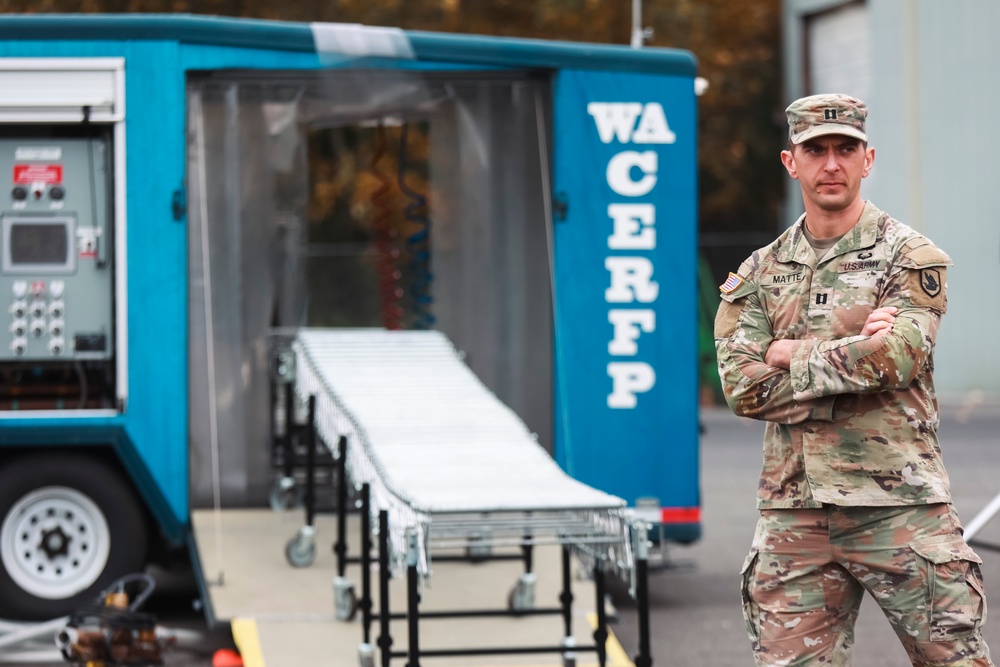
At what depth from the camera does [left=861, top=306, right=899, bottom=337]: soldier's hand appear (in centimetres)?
385

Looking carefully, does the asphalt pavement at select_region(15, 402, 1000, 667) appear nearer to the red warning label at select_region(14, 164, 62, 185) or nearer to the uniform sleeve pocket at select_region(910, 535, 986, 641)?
the red warning label at select_region(14, 164, 62, 185)

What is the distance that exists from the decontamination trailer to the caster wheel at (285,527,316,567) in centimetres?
75

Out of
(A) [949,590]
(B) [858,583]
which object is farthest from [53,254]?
(A) [949,590]

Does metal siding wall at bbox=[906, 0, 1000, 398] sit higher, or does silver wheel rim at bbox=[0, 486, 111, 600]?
metal siding wall at bbox=[906, 0, 1000, 398]

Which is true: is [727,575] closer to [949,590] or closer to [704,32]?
[949,590]

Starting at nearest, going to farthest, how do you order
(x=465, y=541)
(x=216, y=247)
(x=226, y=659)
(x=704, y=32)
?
(x=465, y=541)
(x=226, y=659)
(x=216, y=247)
(x=704, y=32)

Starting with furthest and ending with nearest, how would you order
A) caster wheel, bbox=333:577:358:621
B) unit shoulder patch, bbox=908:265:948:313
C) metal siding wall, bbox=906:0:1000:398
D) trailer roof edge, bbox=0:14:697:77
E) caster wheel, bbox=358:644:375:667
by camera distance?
metal siding wall, bbox=906:0:1000:398 → trailer roof edge, bbox=0:14:697:77 → caster wheel, bbox=333:577:358:621 → caster wheel, bbox=358:644:375:667 → unit shoulder patch, bbox=908:265:948:313

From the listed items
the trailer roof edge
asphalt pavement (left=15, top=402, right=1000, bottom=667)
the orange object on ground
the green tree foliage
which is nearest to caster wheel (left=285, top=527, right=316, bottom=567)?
asphalt pavement (left=15, top=402, right=1000, bottom=667)

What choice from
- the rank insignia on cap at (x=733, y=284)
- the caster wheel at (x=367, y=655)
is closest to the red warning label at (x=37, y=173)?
the caster wheel at (x=367, y=655)

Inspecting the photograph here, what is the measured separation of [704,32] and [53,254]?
1657 centimetres

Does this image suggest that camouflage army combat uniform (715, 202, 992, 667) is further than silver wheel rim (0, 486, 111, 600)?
No

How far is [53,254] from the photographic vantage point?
7750 millimetres

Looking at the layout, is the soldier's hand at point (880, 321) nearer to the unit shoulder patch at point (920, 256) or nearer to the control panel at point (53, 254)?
the unit shoulder patch at point (920, 256)

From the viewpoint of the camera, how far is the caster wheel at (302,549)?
321 inches
